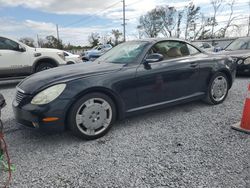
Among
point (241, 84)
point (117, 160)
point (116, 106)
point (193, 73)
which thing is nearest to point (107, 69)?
point (116, 106)

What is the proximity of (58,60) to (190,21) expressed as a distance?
40.4 metres

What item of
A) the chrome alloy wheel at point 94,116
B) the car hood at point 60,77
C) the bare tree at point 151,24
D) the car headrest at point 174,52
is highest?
the bare tree at point 151,24

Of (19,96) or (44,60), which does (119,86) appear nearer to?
(19,96)

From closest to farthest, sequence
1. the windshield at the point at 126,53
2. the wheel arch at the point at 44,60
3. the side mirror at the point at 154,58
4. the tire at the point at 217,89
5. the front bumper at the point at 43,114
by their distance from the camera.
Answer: the front bumper at the point at 43,114 → the side mirror at the point at 154,58 → the windshield at the point at 126,53 → the tire at the point at 217,89 → the wheel arch at the point at 44,60

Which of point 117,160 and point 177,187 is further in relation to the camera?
point 117,160

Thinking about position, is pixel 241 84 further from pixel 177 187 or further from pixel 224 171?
pixel 177 187

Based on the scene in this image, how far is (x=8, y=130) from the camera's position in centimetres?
326

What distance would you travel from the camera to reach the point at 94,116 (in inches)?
112

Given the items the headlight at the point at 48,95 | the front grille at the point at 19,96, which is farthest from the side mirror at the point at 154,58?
the front grille at the point at 19,96

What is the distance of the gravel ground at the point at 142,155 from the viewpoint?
2.06 metres

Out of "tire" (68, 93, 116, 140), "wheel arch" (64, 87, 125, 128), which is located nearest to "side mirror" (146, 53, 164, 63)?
"wheel arch" (64, 87, 125, 128)

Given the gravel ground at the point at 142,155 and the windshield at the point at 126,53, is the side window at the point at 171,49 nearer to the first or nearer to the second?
the windshield at the point at 126,53

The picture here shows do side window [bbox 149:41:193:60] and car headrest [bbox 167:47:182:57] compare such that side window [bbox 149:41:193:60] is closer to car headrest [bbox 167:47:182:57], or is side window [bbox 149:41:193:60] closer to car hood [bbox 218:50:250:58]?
car headrest [bbox 167:47:182:57]

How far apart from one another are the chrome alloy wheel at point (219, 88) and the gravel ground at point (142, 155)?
627mm
